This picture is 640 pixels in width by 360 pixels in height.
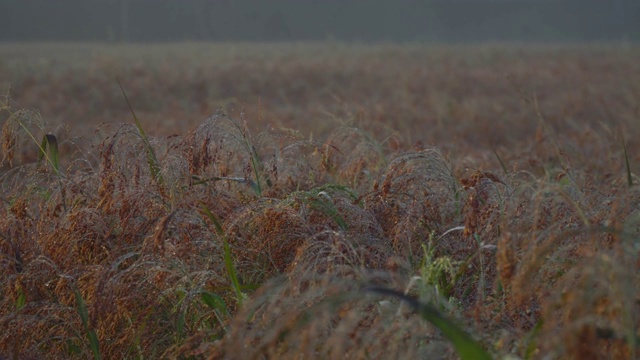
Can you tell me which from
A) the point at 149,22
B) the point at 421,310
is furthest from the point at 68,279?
the point at 149,22

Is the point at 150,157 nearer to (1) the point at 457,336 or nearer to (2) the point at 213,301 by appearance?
(2) the point at 213,301

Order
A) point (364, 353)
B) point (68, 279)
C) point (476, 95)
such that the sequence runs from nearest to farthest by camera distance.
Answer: point (364, 353)
point (68, 279)
point (476, 95)

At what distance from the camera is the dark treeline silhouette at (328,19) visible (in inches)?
1687

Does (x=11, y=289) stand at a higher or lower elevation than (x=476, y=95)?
higher

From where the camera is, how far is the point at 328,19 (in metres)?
50.3

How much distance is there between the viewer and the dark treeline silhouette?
42.8 metres

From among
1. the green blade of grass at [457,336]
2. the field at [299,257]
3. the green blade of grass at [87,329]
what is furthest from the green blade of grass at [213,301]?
the green blade of grass at [457,336]

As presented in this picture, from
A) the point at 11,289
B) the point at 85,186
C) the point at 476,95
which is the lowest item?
the point at 476,95

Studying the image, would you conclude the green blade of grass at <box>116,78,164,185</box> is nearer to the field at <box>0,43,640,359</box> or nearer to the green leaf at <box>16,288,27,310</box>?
the field at <box>0,43,640,359</box>

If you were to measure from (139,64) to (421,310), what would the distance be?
14.1 meters

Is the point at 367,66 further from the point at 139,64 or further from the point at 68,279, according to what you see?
the point at 68,279

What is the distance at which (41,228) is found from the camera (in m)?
2.85

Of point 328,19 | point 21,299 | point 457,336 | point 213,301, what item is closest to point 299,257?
point 213,301

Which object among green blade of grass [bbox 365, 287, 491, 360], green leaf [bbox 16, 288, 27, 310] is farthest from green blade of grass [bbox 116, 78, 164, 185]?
green blade of grass [bbox 365, 287, 491, 360]
